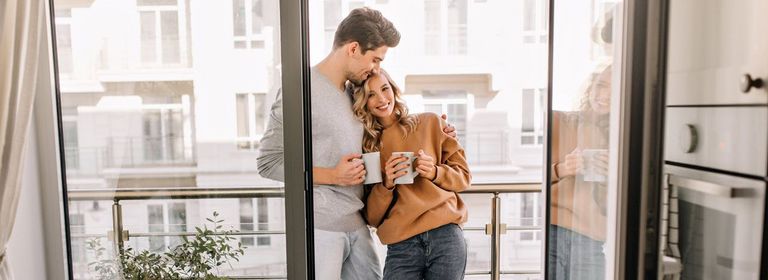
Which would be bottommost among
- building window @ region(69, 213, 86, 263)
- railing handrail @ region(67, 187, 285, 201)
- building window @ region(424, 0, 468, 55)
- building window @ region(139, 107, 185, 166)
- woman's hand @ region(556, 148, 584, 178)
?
building window @ region(69, 213, 86, 263)

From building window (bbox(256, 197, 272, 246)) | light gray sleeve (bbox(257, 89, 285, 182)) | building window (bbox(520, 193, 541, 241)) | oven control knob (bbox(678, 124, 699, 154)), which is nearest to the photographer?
oven control knob (bbox(678, 124, 699, 154))

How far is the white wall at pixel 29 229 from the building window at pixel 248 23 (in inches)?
31.0

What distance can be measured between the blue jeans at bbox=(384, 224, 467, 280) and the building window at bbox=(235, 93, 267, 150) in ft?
2.22

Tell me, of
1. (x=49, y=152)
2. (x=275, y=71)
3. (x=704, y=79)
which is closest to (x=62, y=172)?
(x=49, y=152)

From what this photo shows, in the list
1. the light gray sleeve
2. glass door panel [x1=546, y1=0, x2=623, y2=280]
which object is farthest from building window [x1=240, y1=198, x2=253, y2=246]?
→ glass door panel [x1=546, y1=0, x2=623, y2=280]

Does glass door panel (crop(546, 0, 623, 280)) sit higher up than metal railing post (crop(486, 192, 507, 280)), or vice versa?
glass door panel (crop(546, 0, 623, 280))

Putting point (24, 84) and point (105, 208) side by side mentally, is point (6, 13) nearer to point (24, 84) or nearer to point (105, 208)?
point (24, 84)

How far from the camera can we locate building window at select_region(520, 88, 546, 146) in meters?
2.65

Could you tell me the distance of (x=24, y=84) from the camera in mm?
1612

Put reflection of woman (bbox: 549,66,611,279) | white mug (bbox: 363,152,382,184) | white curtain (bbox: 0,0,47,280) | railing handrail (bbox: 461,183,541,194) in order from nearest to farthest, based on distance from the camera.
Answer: reflection of woman (bbox: 549,66,611,279) < white curtain (bbox: 0,0,47,280) < white mug (bbox: 363,152,382,184) < railing handrail (bbox: 461,183,541,194)

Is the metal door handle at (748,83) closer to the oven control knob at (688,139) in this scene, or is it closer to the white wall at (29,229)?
the oven control knob at (688,139)

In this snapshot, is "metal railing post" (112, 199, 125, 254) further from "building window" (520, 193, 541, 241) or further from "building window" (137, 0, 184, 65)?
"building window" (520, 193, 541, 241)

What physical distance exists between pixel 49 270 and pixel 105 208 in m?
0.30

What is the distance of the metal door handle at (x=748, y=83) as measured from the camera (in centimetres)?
103
